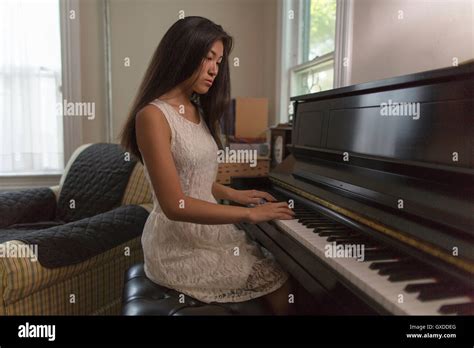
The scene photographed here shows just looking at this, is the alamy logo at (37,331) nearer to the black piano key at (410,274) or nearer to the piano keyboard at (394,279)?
the piano keyboard at (394,279)

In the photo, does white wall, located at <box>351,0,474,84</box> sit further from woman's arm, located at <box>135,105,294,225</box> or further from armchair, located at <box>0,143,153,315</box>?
armchair, located at <box>0,143,153,315</box>

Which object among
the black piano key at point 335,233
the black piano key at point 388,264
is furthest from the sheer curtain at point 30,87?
the black piano key at point 388,264

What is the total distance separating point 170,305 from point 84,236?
2.28ft

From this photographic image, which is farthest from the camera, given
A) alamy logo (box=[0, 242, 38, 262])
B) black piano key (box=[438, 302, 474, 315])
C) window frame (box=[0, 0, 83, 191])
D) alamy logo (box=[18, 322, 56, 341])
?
window frame (box=[0, 0, 83, 191])

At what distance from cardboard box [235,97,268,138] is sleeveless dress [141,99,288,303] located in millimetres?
1824

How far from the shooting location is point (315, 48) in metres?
2.98

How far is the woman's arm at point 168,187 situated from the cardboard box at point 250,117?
2.04 m

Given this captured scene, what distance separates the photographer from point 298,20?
125 inches

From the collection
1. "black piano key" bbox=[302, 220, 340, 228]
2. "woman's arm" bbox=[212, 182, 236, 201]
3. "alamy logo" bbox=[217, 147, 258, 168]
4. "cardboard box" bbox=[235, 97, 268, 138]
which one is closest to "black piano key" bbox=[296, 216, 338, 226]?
"black piano key" bbox=[302, 220, 340, 228]

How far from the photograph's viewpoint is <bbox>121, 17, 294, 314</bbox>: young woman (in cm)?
119

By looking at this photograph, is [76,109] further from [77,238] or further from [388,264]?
[388,264]

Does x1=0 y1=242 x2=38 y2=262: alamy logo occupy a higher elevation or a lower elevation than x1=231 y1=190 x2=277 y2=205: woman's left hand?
lower

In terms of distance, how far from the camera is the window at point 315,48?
2.74 m

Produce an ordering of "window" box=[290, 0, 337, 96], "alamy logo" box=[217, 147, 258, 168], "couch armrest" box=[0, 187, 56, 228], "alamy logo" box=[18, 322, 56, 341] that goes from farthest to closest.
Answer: "alamy logo" box=[217, 147, 258, 168] < "window" box=[290, 0, 337, 96] < "couch armrest" box=[0, 187, 56, 228] < "alamy logo" box=[18, 322, 56, 341]
